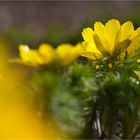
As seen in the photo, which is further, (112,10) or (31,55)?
(112,10)

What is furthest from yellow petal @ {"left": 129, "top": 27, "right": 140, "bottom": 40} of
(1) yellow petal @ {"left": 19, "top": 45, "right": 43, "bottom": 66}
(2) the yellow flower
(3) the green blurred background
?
(3) the green blurred background

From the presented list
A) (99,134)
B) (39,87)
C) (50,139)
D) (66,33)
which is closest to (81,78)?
Answer: (39,87)

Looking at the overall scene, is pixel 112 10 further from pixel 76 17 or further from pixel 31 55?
pixel 31 55

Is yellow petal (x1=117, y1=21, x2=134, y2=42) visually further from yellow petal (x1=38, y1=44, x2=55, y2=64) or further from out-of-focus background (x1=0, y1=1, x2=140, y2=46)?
out-of-focus background (x1=0, y1=1, x2=140, y2=46)

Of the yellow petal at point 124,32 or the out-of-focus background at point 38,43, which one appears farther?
the yellow petal at point 124,32

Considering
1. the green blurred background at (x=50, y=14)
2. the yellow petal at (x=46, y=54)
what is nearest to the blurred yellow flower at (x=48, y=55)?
the yellow petal at (x=46, y=54)

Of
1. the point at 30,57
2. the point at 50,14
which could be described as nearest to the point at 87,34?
the point at 30,57

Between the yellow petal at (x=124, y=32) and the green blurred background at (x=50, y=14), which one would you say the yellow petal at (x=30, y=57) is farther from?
the green blurred background at (x=50, y=14)
